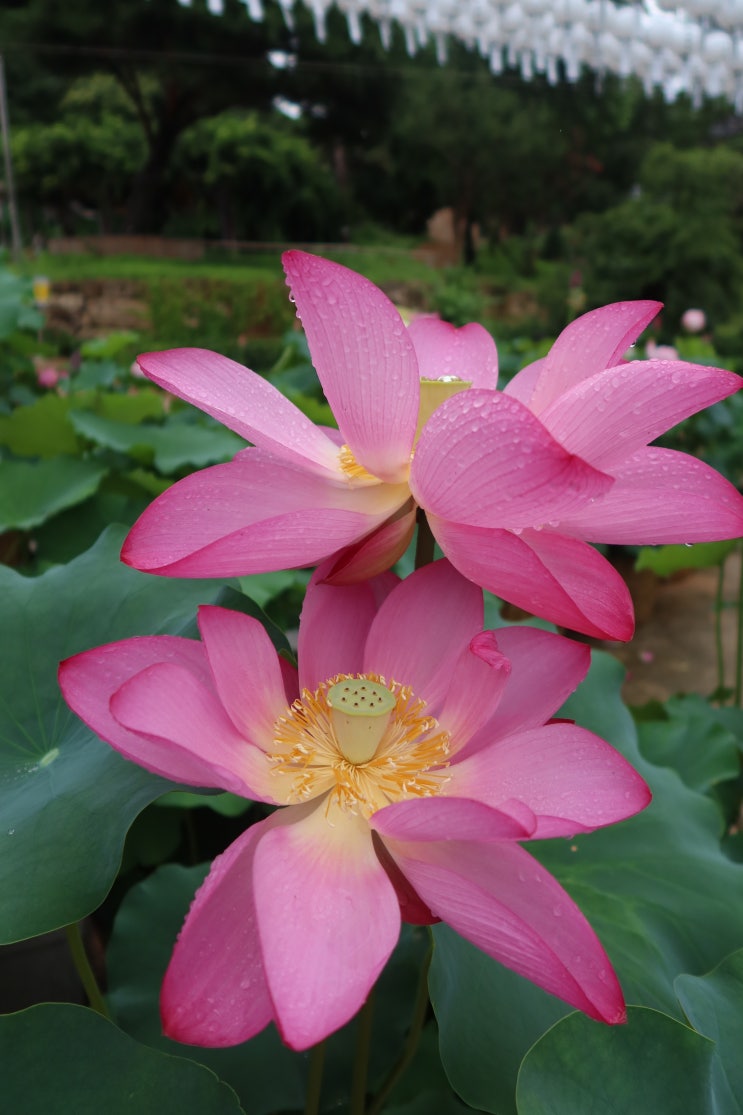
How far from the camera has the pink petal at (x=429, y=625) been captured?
1.29ft

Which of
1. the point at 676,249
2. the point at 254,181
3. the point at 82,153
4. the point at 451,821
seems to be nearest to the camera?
the point at 451,821

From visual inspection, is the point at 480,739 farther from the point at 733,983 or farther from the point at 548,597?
the point at 733,983

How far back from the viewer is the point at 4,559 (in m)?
1.46

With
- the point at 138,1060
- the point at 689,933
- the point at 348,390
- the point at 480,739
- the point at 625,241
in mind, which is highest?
the point at 348,390

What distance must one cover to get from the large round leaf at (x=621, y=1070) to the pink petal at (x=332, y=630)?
0.18 m

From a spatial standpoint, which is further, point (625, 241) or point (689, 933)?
point (625, 241)

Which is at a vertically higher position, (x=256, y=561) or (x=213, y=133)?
(x=256, y=561)

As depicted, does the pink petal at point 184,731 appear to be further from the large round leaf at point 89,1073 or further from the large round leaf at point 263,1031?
the large round leaf at point 263,1031

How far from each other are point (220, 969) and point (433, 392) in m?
0.25

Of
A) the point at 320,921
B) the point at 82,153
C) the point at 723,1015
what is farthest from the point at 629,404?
the point at 82,153

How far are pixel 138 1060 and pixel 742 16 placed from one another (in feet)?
24.3

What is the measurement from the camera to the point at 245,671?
0.37 m

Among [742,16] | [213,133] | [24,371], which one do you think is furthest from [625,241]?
[213,133]

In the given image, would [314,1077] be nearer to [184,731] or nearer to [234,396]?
[184,731]
